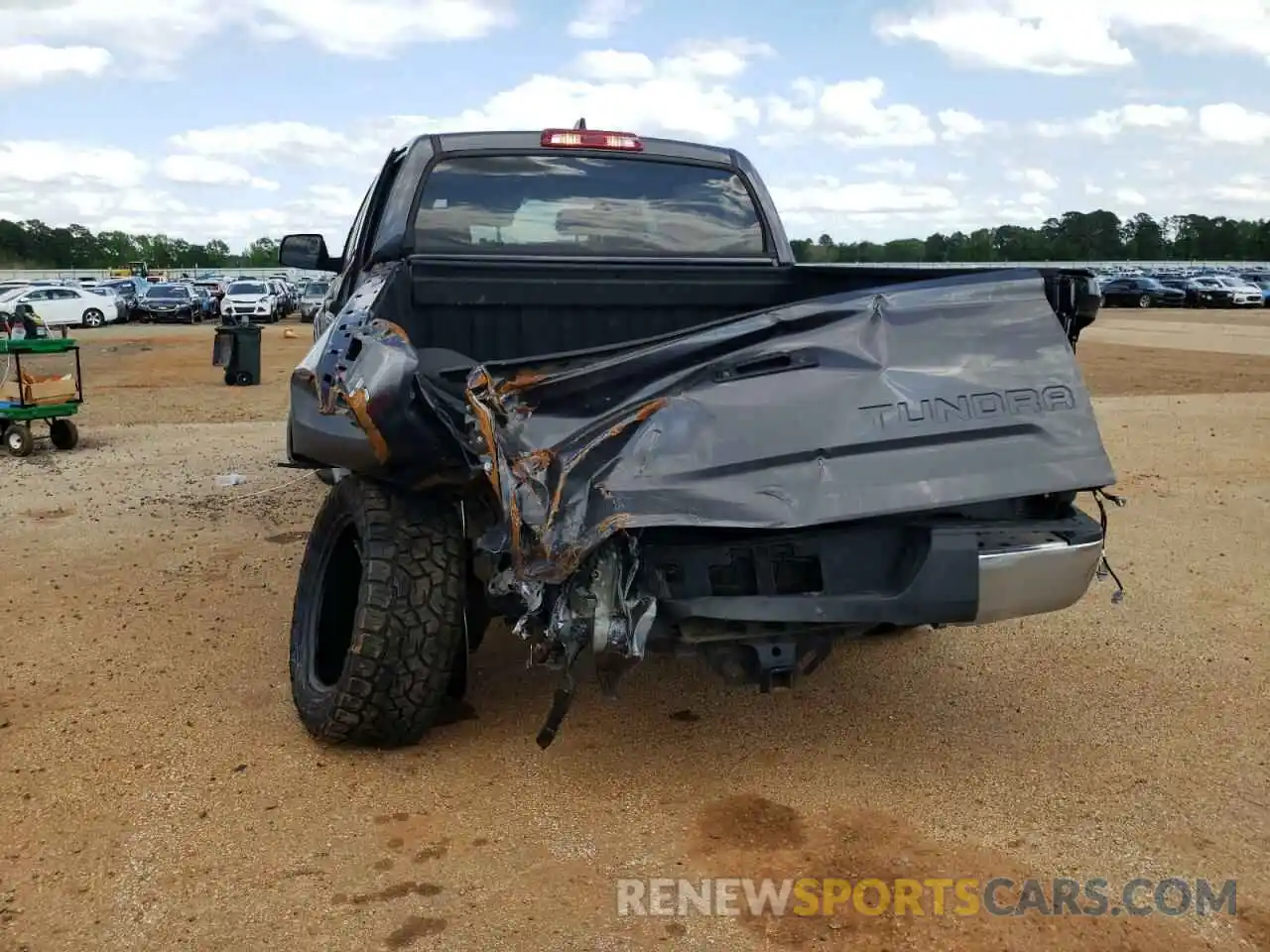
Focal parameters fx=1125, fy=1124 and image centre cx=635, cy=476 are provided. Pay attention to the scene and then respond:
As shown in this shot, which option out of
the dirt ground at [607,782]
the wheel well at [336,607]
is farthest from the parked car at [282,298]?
the wheel well at [336,607]

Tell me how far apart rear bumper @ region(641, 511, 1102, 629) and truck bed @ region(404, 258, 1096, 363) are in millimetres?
1361

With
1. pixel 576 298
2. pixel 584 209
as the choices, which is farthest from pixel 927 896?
pixel 584 209

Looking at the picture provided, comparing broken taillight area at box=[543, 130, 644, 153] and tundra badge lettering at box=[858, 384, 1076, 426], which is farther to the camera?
broken taillight area at box=[543, 130, 644, 153]

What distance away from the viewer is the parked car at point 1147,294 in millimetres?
43906

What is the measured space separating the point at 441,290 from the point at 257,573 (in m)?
2.41

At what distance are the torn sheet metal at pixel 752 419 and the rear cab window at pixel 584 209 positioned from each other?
195cm

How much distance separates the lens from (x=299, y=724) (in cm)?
392

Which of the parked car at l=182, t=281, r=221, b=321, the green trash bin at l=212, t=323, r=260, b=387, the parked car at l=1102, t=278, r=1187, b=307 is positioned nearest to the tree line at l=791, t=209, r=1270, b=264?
the parked car at l=1102, t=278, r=1187, b=307

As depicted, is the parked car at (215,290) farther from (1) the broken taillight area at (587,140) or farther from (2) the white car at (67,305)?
(1) the broken taillight area at (587,140)

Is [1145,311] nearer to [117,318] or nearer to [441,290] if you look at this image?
[117,318]

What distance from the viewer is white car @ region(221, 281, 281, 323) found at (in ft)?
119

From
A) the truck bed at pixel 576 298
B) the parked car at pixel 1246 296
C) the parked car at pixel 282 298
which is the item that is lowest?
the truck bed at pixel 576 298

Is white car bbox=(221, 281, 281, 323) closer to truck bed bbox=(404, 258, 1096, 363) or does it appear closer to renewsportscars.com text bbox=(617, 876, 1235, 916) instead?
truck bed bbox=(404, 258, 1096, 363)

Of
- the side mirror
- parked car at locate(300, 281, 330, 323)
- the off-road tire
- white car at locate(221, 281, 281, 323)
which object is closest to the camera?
the off-road tire
